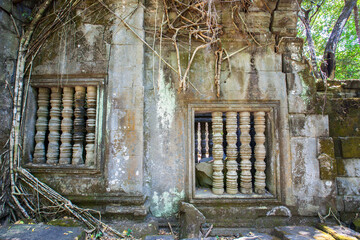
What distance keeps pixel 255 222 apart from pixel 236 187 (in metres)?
0.52

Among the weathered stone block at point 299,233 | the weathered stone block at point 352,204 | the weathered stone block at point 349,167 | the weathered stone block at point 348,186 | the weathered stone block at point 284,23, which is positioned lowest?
the weathered stone block at point 299,233

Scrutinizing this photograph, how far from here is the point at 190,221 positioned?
8.83 ft

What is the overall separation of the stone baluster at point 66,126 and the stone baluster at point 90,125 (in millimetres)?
277

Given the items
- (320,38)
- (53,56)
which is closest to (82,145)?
(53,56)

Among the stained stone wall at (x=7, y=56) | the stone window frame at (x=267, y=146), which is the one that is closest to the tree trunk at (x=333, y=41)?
the stone window frame at (x=267, y=146)

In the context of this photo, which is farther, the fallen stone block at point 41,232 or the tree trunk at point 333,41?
the tree trunk at point 333,41

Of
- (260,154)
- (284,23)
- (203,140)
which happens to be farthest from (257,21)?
(203,140)

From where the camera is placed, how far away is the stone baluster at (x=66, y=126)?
3.06 metres

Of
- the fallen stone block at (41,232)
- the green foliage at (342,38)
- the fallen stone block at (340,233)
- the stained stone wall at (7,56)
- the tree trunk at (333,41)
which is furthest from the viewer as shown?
the green foliage at (342,38)

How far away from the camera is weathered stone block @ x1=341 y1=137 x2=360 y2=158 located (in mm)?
3195

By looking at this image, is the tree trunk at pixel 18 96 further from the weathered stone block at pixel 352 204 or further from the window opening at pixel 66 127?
the weathered stone block at pixel 352 204

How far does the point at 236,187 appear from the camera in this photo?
3.17m

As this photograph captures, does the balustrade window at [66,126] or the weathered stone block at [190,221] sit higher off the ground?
the balustrade window at [66,126]

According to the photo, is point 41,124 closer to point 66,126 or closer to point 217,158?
point 66,126
